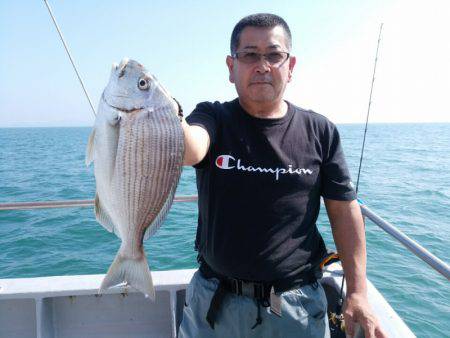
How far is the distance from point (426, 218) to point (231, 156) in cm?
1134

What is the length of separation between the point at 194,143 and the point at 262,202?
524 millimetres

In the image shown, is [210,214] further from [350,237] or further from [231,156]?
[350,237]

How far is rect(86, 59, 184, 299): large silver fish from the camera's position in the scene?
1500 millimetres

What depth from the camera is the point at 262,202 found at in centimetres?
203

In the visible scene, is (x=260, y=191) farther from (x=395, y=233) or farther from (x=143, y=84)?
(x=395, y=233)

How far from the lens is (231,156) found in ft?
6.70

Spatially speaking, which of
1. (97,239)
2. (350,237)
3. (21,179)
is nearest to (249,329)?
(350,237)

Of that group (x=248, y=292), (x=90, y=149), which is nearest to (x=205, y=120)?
(x=90, y=149)

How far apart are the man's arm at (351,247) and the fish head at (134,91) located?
4.13ft

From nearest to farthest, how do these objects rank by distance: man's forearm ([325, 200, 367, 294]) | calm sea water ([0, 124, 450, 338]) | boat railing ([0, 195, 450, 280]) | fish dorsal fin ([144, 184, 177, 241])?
fish dorsal fin ([144, 184, 177, 241]) → boat railing ([0, 195, 450, 280]) → man's forearm ([325, 200, 367, 294]) → calm sea water ([0, 124, 450, 338])

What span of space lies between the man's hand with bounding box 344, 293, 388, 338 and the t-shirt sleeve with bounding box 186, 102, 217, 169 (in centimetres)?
117

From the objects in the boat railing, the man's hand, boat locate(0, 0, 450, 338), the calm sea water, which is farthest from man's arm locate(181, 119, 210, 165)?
the calm sea water

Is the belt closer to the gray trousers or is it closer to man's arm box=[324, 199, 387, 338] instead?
the gray trousers

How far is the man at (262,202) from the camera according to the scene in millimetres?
2033
